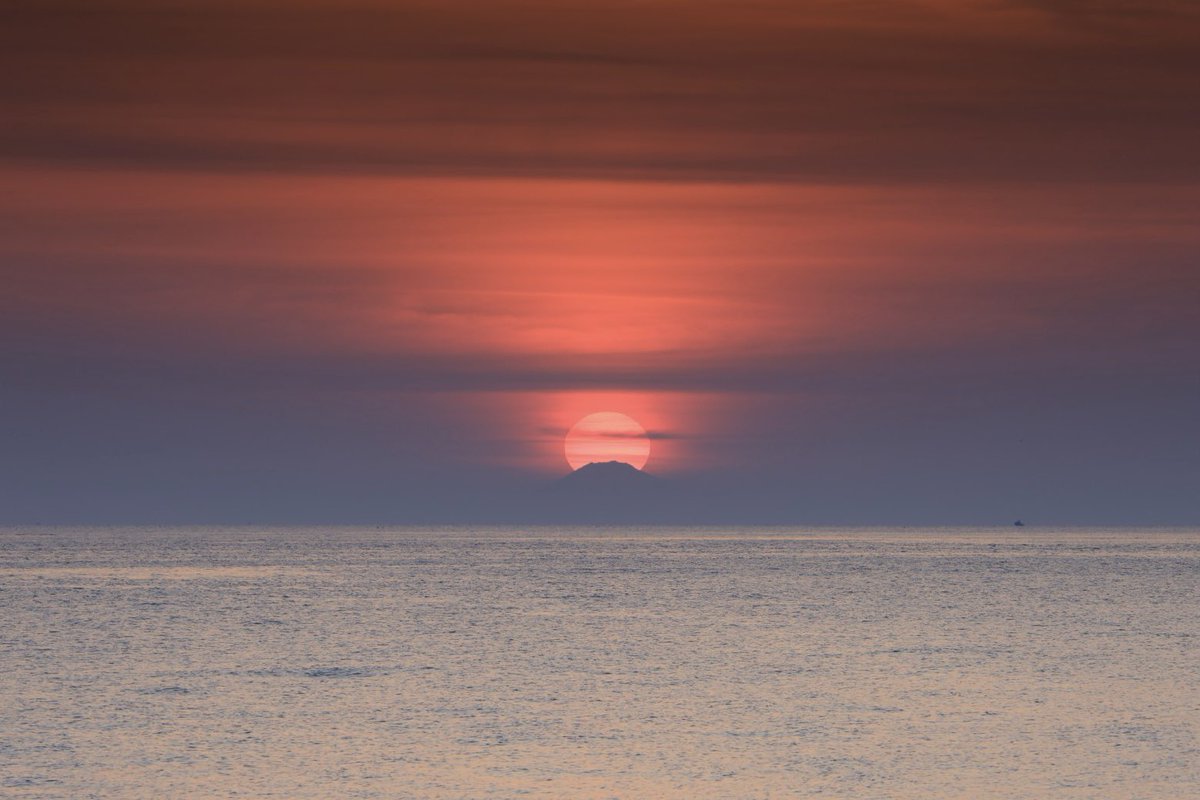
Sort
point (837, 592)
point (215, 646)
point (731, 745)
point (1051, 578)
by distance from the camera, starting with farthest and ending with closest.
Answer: point (1051, 578) < point (837, 592) < point (215, 646) < point (731, 745)

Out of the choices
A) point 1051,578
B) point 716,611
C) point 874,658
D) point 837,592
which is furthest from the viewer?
point 1051,578

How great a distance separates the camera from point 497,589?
4368 inches

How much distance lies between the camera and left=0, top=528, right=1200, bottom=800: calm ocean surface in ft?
107

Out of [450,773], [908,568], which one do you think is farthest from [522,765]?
A: [908,568]

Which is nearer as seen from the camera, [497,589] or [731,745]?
[731,745]

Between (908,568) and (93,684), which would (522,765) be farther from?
(908,568)

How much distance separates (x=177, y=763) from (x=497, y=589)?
252 feet

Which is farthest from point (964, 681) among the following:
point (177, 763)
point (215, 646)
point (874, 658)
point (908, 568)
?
point (908, 568)

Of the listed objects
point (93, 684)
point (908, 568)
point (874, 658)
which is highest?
point (908, 568)

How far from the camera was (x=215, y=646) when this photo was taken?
6247 cm

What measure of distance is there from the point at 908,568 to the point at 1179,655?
106 meters

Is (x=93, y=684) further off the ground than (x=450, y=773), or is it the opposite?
(x=93, y=684)

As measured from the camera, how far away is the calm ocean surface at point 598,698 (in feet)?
107

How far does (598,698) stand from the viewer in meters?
44.9
